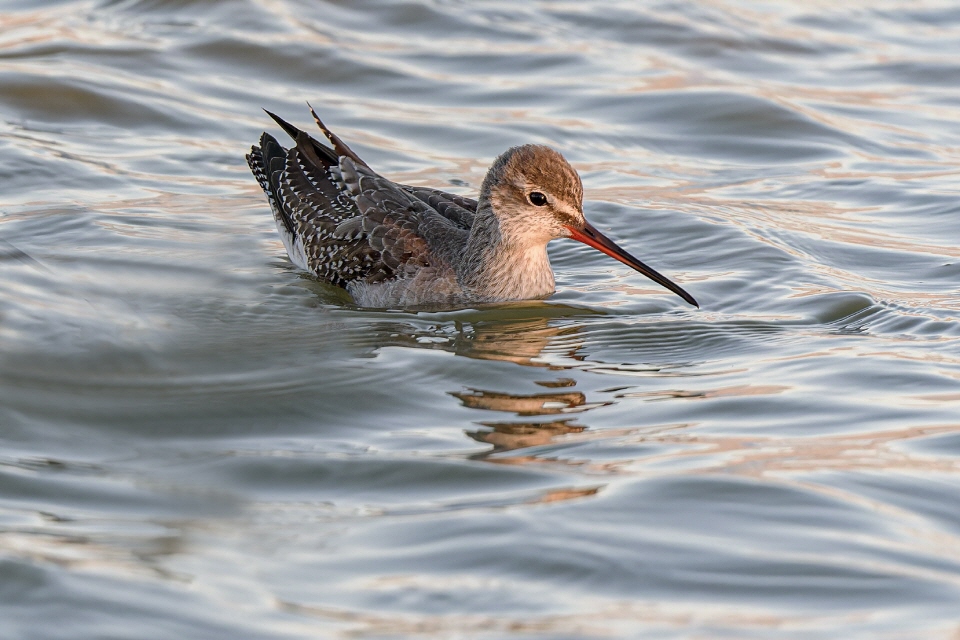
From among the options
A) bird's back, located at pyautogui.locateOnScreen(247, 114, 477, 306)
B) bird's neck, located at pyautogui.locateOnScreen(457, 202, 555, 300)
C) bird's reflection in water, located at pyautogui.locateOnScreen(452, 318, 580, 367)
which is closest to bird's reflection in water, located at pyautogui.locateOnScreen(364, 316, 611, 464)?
bird's reflection in water, located at pyautogui.locateOnScreen(452, 318, 580, 367)

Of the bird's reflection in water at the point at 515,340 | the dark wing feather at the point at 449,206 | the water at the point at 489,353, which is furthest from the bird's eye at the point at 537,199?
the dark wing feather at the point at 449,206

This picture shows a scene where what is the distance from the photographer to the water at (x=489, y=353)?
16.4 feet

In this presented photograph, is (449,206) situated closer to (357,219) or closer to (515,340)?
(357,219)

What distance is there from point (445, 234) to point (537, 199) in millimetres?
899

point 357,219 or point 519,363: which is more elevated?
point 357,219

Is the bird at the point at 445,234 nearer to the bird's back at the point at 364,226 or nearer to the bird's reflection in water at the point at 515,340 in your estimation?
the bird's back at the point at 364,226

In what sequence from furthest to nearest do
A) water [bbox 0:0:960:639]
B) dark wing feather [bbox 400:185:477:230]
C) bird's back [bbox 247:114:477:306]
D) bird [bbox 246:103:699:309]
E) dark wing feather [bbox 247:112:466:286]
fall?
dark wing feather [bbox 400:185:477:230], dark wing feather [bbox 247:112:466:286], bird's back [bbox 247:114:477:306], bird [bbox 246:103:699:309], water [bbox 0:0:960:639]

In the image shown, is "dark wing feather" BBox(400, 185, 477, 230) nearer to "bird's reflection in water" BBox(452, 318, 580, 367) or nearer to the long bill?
the long bill

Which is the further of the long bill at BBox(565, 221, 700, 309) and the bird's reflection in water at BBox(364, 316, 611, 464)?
the long bill at BBox(565, 221, 700, 309)

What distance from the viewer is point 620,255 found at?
8.91m

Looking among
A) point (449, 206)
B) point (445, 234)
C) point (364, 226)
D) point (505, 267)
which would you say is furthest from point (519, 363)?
point (449, 206)

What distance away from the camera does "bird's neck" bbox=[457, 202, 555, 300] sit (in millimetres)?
9469

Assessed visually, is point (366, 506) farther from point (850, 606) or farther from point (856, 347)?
point (856, 347)

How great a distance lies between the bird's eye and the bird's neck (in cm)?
25
